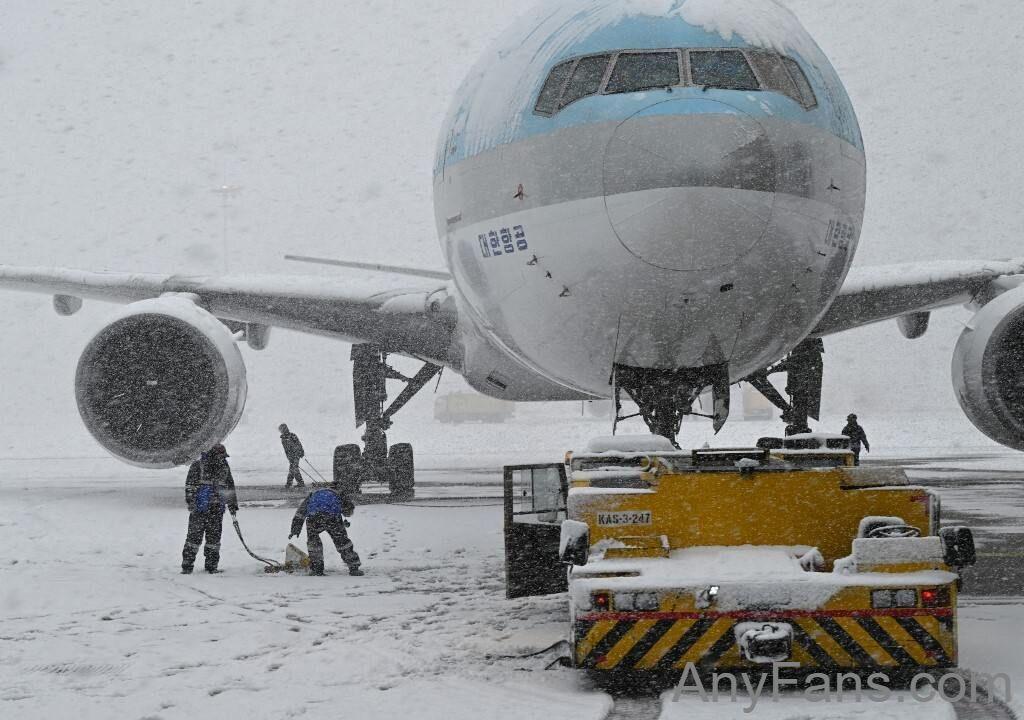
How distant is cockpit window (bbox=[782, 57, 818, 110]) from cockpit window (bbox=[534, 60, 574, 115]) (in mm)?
1290

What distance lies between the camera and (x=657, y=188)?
20.2 ft

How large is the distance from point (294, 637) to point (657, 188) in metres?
3.03

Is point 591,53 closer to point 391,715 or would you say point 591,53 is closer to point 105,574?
point 391,715

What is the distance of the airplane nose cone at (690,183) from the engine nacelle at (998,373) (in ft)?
15.6

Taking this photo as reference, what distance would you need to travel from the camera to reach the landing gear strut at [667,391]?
7.54 meters

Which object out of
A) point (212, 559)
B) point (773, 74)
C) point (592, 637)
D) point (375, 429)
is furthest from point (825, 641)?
point (375, 429)

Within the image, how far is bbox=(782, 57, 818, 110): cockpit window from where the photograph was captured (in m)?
6.85

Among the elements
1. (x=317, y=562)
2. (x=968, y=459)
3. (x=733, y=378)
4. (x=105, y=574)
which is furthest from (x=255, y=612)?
(x=968, y=459)

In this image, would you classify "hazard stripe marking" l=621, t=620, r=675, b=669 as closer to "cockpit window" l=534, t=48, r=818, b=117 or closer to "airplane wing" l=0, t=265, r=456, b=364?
"cockpit window" l=534, t=48, r=818, b=117

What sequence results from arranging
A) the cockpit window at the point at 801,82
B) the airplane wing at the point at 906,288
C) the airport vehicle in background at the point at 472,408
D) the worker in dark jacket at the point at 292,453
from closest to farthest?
the cockpit window at the point at 801,82
the airplane wing at the point at 906,288
the worker in dark jacket at the point at 292,453
the airport vehicle in background at the point at 472,408

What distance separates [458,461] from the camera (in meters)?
28.2

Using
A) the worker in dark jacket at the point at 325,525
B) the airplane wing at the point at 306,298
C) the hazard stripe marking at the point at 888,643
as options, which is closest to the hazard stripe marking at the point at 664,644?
the hazard stripe marking at the point at 888,643

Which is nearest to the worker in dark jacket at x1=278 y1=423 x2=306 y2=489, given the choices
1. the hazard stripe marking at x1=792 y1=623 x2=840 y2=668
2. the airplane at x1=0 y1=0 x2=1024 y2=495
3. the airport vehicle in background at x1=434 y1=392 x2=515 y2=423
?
the airplane at x1=0 y1=0 x2=1024 y2=495

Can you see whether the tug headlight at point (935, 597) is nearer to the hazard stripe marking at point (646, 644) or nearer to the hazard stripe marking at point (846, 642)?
the hazard stripe marking at point (846, 642)
